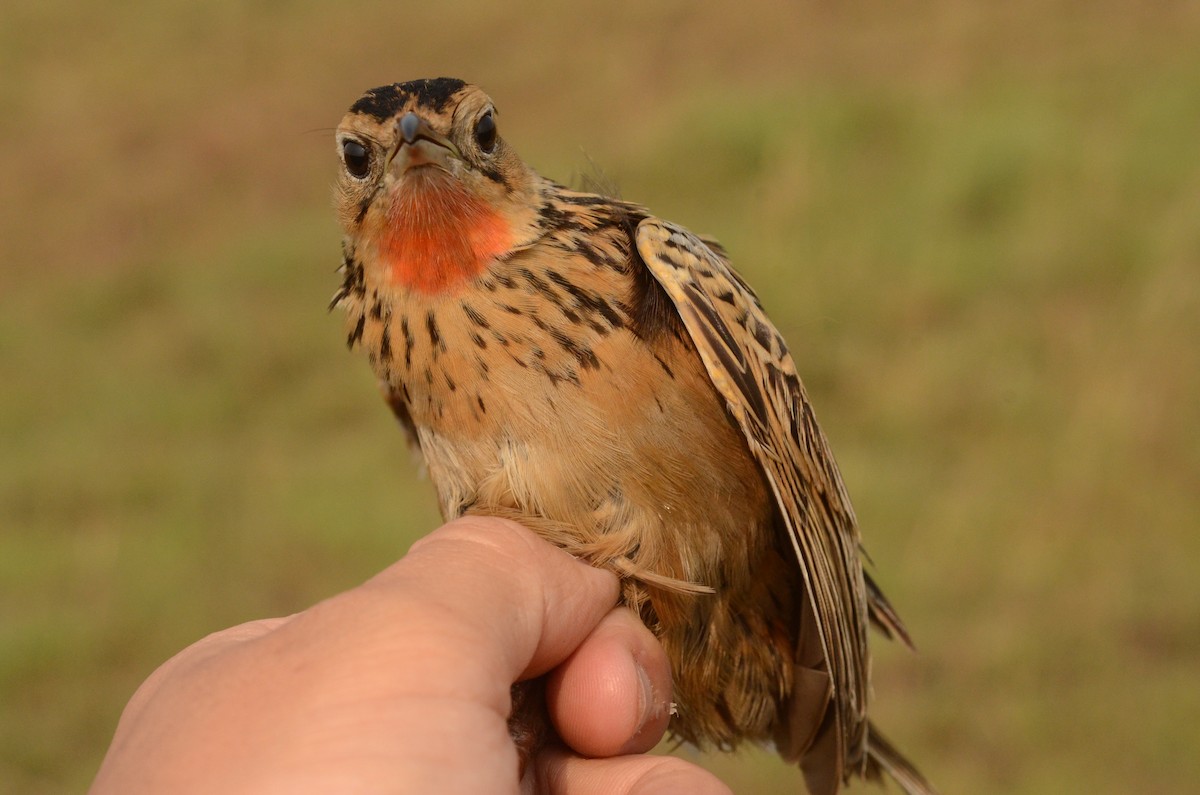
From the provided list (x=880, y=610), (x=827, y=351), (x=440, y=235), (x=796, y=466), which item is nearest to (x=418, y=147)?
(x=440, y=235)

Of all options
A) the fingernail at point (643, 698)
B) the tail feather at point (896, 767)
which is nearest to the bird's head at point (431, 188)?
the fingernail at point (643, 698)

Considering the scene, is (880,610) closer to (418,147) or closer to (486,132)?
(486,132)

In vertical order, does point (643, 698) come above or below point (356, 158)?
below

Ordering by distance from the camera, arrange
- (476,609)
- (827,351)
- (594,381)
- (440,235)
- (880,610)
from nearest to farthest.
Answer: (476,609)
(594,381)
(440,235)
(880,610)
(827,351)

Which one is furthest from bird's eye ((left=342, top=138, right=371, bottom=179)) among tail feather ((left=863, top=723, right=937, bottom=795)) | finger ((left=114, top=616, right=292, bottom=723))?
tail feather ((left=863, top=723, right=937, bottom=795))

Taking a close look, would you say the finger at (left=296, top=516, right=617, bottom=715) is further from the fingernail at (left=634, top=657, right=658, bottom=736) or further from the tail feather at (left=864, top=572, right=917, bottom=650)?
the tail feather at (left=864, top=572, right=917, bottom=650)

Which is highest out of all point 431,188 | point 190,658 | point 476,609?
point 431,188

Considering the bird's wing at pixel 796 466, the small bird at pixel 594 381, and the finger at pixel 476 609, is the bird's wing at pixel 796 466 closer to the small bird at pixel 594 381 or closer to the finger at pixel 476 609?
the small bird at pixel 594 381
